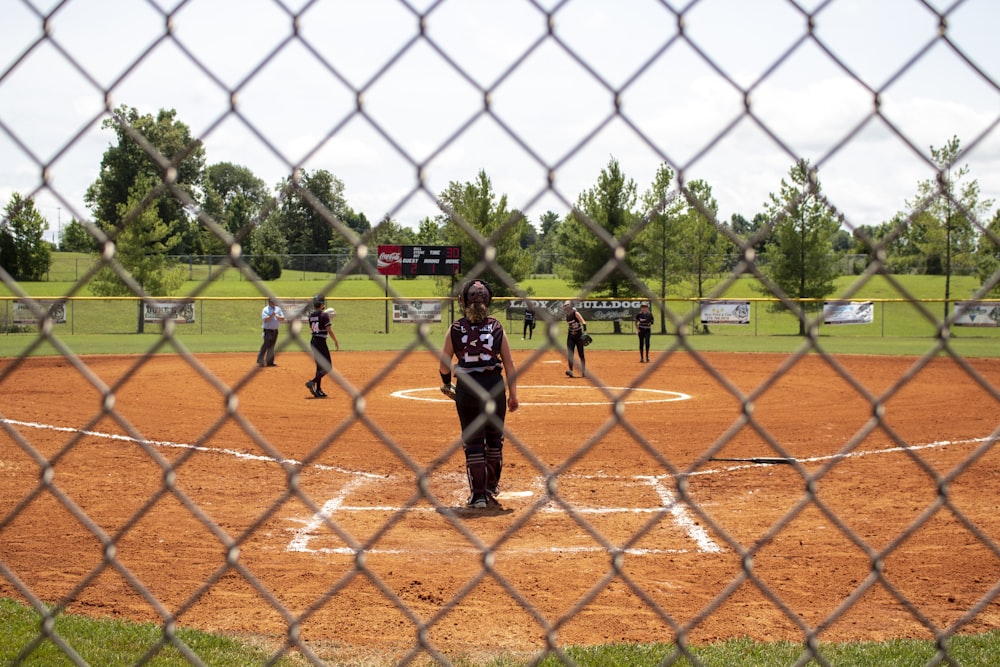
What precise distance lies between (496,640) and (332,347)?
1010 inches

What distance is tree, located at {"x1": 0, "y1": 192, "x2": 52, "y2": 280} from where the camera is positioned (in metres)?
2.07

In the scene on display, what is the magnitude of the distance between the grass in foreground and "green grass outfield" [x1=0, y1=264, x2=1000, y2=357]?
69.0ft

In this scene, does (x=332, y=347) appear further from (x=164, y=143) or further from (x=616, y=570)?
(x=616, y=570)

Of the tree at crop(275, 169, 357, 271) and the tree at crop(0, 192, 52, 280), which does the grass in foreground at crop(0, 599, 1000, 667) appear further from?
the tree at crop(275, 169, 357, 271)

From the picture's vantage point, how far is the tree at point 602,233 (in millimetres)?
6680

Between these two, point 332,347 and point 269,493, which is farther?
point 332,347

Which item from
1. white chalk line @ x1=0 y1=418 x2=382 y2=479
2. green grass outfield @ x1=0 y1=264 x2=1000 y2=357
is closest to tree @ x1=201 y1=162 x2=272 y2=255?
white chalk line @ x1=0 y1=418 x2=382 y2=479

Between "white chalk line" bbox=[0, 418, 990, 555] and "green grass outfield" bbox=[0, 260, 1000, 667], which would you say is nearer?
"green grass outfield" bbox=[0, 260, 1000, 667]

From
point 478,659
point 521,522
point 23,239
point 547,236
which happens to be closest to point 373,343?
point 478,659

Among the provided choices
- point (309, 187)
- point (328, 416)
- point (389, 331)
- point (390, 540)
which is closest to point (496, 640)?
point (390, 540)

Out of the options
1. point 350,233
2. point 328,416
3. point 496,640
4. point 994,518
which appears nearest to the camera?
point 350,233

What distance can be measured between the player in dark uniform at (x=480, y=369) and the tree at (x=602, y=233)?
34.6 inches

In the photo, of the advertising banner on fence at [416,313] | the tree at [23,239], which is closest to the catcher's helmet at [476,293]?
the advertising banner on fence at [416,313]

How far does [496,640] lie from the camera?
5.71 m
